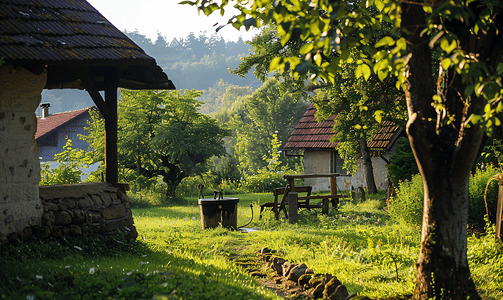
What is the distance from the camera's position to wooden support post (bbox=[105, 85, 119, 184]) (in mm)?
7664

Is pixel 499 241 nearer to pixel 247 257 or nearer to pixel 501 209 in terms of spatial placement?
pixel 501 209

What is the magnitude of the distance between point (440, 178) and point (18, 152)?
5.76m

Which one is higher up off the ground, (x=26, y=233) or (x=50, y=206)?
(x=50, y=206)

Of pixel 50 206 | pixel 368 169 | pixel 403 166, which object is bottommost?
pixel 50 206

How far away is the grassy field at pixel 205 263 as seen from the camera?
13.4 ft

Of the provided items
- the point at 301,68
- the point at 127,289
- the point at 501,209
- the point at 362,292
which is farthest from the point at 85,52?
the point at 501,209

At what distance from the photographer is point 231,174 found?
25.1m

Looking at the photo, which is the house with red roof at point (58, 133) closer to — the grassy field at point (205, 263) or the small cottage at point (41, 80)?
the grassy field at point (205, 263)

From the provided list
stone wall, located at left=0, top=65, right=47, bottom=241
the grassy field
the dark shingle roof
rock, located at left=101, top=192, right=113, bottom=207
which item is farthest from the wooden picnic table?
stone wall, located at left=0, top=65, right=47, bottom=241

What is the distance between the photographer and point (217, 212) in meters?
9.70

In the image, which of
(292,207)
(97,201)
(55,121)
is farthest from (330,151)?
(55,121)

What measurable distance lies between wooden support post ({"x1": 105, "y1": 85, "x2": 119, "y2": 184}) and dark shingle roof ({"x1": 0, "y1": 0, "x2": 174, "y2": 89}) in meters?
0.46

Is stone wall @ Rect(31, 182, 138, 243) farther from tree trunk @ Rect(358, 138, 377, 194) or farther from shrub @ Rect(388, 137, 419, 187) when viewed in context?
tree trunk @ Rect(358, 138, 377, 194)

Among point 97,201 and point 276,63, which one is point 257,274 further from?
point 276,63
